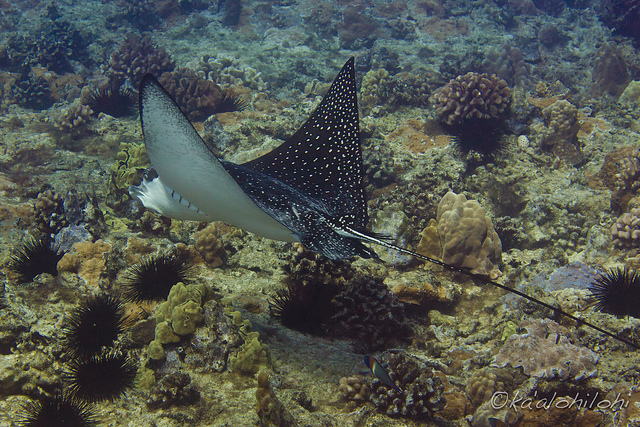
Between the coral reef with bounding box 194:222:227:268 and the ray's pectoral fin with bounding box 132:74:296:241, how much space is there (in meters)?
1.41

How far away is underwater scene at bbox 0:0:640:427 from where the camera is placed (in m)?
2.57

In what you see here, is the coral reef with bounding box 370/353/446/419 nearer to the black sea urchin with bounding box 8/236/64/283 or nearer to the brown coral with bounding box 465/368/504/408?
the brown coral with bounding box 465/368/504/408

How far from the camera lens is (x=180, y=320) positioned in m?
2.88

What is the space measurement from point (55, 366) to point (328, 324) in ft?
8.49

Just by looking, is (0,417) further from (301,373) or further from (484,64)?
(484,64)

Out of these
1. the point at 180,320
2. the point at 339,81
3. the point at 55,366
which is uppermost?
the point at 339,81

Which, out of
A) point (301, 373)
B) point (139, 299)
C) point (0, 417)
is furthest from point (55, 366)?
point (301, 373)

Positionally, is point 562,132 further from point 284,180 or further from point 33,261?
point 33,261

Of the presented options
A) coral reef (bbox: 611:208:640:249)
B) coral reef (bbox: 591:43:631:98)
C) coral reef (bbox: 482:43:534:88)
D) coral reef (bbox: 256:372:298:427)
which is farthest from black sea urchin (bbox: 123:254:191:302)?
coral reef (bbox: 591:43:631:98)

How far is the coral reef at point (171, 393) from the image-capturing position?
2.50 metres

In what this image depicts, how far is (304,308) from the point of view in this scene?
3584 millimetres

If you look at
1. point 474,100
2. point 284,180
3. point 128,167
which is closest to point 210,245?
point 284,180

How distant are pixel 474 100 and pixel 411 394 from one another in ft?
22.2

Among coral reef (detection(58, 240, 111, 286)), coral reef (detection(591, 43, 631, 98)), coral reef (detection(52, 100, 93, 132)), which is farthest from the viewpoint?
coral reef (detection(591, 43, 631, 98))
